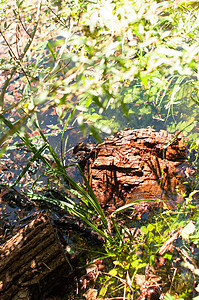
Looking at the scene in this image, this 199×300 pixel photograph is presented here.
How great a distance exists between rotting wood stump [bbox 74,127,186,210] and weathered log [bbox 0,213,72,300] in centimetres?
66

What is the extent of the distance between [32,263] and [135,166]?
1141 mm

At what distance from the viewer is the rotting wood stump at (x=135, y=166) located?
2023mm

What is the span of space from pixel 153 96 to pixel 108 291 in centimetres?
204

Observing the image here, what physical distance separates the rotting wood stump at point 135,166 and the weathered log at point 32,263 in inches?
26.2

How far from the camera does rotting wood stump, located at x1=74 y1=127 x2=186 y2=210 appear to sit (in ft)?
6.64

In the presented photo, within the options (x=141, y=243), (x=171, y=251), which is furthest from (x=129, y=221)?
(x=171, y=251)

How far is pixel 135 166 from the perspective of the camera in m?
2.04

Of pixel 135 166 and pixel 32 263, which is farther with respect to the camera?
pixel 135 166

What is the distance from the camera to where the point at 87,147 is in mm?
2457

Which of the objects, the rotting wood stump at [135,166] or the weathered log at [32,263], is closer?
the weathered log at [32,263]

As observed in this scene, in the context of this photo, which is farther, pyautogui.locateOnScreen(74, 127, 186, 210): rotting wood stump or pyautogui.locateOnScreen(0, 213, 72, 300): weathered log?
pyautogui.locateOnScreen(74, 127, 186, 210): rotting wood stump

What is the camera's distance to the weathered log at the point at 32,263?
137 centimetres

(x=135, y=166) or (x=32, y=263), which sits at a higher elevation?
(x=32, y=263)

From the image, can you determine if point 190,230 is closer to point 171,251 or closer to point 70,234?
point 171,251
